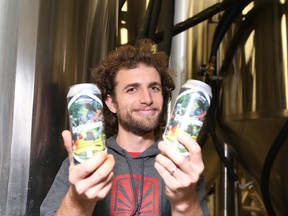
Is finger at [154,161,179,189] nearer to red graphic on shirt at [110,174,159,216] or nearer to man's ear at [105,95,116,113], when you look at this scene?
red graphic on shirt at [110,174,159,216]

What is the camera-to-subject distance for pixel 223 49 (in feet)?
3.78

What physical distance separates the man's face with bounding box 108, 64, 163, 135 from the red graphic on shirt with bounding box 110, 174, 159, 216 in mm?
92

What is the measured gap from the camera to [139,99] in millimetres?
649

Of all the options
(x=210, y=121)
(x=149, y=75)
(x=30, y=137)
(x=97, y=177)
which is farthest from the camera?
(x=210, y=121)

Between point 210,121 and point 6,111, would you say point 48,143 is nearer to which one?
point 6,111

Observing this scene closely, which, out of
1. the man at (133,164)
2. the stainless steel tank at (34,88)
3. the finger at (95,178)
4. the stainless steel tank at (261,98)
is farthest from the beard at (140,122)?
the stainless steel tank at (261,98)

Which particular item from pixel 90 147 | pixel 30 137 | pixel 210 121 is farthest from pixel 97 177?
pixel 210 121

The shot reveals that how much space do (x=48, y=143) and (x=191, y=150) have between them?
251mm

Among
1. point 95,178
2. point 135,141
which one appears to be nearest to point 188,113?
point 95,178

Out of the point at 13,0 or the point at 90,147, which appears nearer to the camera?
the point at 90,147

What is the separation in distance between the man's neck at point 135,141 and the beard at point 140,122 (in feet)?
0.05

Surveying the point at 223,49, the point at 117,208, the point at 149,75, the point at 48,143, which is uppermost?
the point at 223,49

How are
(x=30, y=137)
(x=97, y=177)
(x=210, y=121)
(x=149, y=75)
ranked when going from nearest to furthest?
1. (x=97, y=177)
2. (x=30, y=137)
3. (x=149, y=75)
4. (x=210, y=121)

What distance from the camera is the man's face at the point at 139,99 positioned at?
2.12 ft
